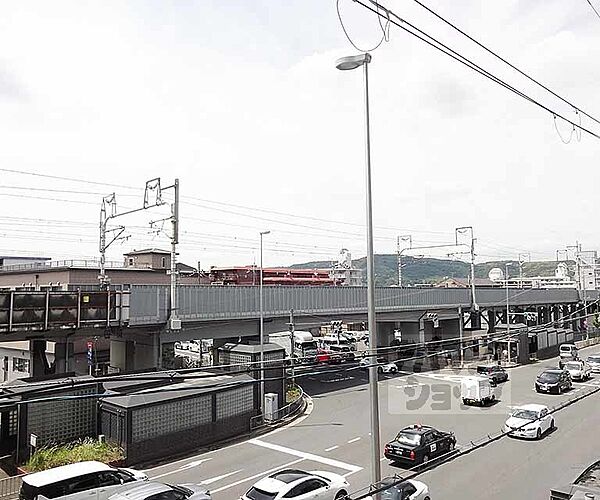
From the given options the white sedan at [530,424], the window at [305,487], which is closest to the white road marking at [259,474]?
the window at [305,487]

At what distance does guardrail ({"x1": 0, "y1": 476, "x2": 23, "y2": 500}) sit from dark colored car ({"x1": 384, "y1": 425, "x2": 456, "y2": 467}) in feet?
39.8

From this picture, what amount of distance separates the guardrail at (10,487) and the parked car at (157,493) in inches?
195

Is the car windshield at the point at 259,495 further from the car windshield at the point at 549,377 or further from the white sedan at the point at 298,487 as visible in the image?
the car windshield at the point at 549,377

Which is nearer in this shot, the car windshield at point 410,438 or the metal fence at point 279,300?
the car windshield at point 410,438

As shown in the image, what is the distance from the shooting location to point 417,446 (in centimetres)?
1827

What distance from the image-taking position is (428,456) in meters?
18.5

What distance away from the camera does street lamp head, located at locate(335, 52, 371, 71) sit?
1055cm

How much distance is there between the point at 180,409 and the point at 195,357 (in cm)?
3466

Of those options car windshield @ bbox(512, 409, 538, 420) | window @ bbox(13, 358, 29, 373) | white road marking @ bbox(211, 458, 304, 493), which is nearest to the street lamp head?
white road marking @ bbox(211, 458, 304, 493)

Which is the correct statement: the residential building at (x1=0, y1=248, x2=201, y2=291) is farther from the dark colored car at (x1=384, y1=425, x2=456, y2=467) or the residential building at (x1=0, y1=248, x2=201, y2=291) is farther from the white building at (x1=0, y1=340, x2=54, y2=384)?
the dark colored car at (x1=384, y1=425, x2=456, y2=467)

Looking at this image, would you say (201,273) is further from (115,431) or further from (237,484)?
(237,484)

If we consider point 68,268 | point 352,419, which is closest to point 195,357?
point 68,268

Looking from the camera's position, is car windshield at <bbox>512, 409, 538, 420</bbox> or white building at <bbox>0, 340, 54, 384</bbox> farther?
white building at <bbox>0, 340, 54, 384</bbox>

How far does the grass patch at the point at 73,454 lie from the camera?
18.0m
